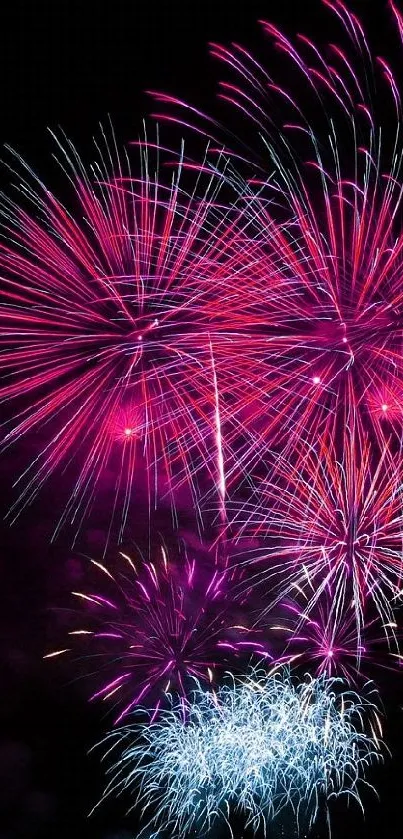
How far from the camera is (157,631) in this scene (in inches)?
282

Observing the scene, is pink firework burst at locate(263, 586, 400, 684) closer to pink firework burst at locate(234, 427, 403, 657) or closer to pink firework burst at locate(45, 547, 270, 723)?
pink firework burst at locate(234, 427, 403, 657)

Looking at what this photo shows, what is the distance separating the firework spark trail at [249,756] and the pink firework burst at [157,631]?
1.00 ft

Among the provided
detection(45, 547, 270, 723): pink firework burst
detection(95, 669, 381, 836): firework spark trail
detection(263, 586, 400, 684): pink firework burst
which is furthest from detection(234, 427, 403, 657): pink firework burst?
detection(95, 669, 381, 836): firework spark trail

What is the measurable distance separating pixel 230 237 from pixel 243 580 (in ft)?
12.6

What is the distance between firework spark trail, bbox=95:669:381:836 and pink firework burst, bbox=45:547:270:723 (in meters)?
0.31

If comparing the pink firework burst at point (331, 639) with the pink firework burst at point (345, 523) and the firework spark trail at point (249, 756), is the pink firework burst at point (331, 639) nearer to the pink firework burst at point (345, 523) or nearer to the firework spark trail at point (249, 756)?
the pink firework burst at point (345, 523)

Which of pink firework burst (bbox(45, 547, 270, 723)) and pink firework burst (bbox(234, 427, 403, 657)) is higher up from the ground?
pink firework burst (bbox(234, 427, 403, 657))

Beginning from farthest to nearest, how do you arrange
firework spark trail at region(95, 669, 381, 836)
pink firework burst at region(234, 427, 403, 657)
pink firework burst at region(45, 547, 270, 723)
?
pink firework burst at region(45, 547, 270, 723)
pink firework burst at region(234, 427, 403, 657)
firework spark trail at region(95, 669, 381, 836)

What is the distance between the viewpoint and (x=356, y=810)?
6668 millimetres

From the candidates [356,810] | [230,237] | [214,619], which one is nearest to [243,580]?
[214,619]

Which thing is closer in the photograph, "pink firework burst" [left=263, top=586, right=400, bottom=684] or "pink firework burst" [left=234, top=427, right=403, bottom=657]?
"pink firework burst" [left=234, top=427, right=403, bottom=657]

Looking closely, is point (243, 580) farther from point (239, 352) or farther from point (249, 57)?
point (249, 57)

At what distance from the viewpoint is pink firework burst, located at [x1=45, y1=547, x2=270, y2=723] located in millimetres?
7145

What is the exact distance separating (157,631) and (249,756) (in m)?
1.30
